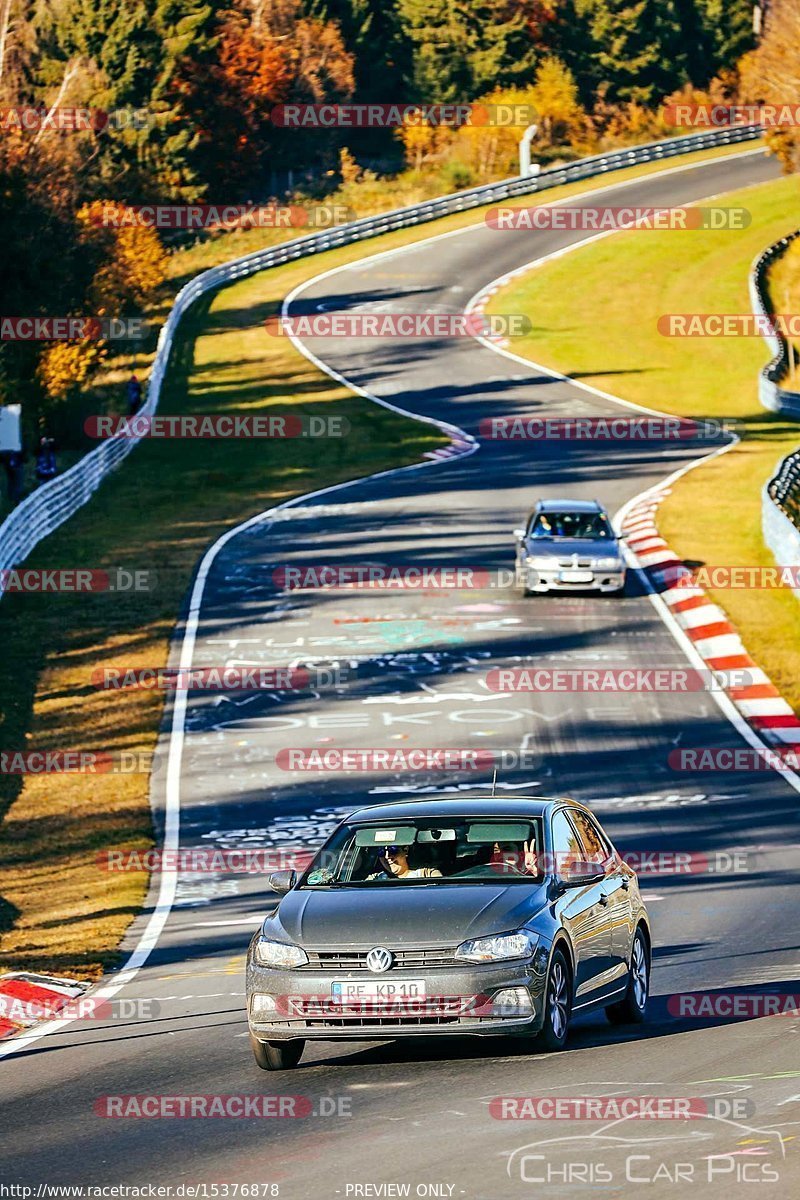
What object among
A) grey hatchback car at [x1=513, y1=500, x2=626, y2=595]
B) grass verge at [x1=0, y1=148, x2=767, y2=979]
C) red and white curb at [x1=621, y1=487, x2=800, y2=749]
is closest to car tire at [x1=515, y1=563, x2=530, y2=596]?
grey hatchback car at [x1=513, y1=500, x2=626, y2=595]

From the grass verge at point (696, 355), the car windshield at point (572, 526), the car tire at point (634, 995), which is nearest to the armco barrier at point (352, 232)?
the grass verge at point (696, 355)

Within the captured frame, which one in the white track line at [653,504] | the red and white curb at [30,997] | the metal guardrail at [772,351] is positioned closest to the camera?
the red and white curb at [30,997]

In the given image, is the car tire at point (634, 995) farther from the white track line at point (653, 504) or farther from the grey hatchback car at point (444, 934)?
the white track line at point (653, 504)

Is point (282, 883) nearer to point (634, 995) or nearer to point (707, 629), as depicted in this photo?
point (634, 995)

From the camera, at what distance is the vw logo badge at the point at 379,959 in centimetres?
1002

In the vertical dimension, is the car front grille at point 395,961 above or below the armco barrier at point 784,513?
above

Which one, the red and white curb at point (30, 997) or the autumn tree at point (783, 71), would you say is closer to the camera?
the red and white curb at point (30, 997)

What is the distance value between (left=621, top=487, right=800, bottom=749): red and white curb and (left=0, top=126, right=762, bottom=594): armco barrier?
12.4 metres

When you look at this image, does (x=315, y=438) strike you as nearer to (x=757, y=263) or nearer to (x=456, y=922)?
(x=757, y=263)

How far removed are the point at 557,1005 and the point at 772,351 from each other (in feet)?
166

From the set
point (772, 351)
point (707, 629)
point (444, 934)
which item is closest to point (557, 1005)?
point (444, 934)

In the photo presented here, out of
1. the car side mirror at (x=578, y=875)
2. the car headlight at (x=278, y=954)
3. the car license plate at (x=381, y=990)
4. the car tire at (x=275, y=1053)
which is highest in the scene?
the car side mirror at (x=578, y=875)

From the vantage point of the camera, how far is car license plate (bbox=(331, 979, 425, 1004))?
998 centimetres

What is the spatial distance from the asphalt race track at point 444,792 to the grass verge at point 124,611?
2.60 ft
